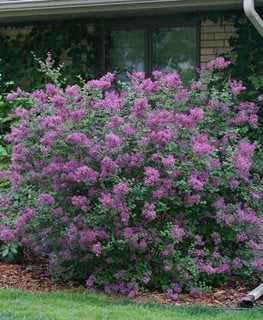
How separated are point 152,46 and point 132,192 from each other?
3531 millimetres

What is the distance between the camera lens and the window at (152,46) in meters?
9.05

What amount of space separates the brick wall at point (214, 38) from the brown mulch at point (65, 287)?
10.5 ft

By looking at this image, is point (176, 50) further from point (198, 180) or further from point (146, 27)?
point (198, 180)

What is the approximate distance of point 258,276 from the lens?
684 centimetres

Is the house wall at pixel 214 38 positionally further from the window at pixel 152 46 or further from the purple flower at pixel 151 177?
the purple flower at pixel 151 177

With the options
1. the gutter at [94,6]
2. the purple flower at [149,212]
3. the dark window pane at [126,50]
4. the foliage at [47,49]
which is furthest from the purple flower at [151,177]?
the dark window pane at [126,50]

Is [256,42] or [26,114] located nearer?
[26,114]

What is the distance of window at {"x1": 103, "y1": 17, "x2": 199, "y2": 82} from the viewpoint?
9047mm

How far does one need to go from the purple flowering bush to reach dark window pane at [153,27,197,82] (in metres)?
2.09

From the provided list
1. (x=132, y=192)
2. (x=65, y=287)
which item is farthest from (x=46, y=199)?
(x=65, y=287)

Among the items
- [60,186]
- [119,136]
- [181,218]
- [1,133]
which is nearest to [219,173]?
[181,218]

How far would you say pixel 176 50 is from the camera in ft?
30.0

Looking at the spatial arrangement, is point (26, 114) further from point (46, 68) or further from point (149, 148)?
point (149, 148)

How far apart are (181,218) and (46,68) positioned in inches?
87.4
